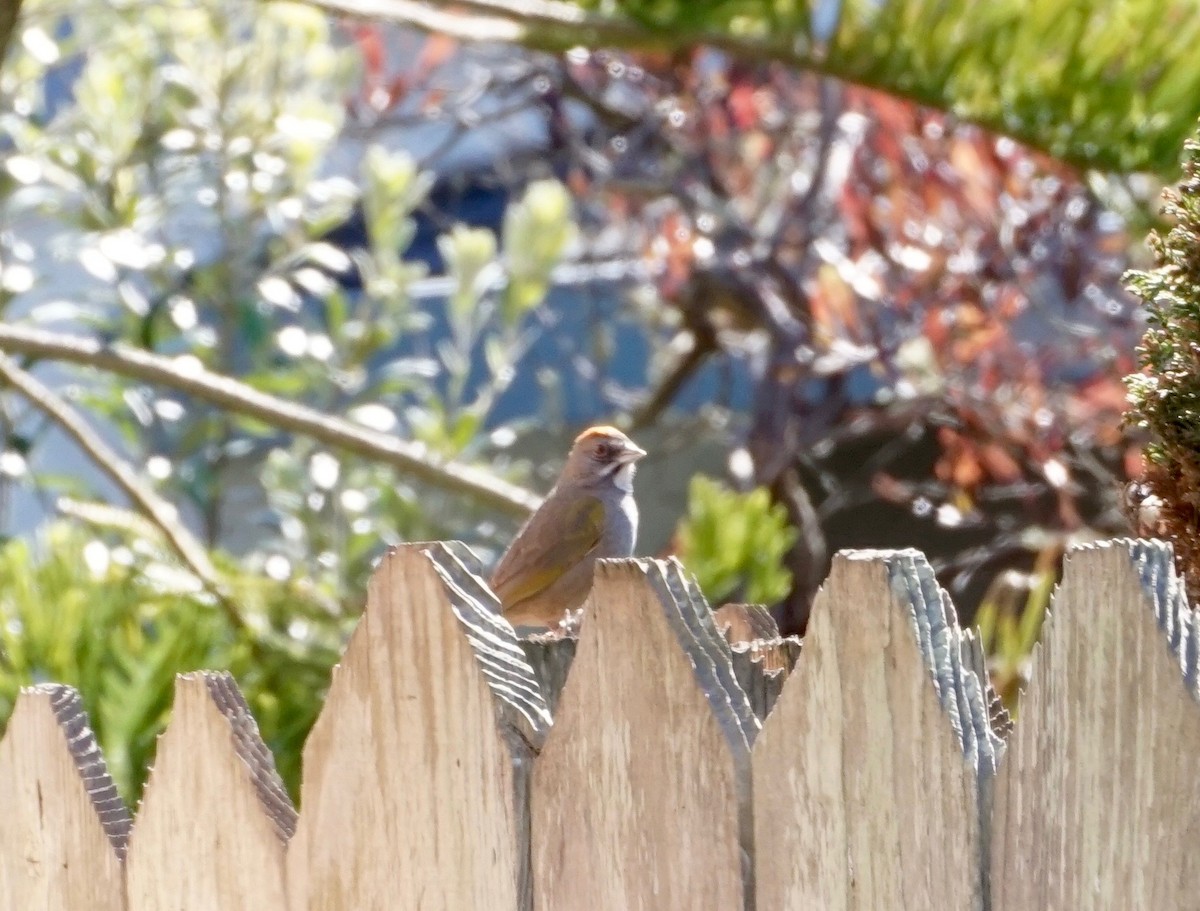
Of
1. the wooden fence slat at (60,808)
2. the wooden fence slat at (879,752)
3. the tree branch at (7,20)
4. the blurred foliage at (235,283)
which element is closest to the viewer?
the wooden fence slat at (879,752)

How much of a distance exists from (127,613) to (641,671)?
7.40 feet

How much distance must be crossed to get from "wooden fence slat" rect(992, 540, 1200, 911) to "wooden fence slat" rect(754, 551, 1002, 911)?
4cm

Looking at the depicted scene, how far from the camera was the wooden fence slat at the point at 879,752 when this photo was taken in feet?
4.57

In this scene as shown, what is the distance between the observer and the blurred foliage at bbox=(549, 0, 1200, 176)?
3.67m

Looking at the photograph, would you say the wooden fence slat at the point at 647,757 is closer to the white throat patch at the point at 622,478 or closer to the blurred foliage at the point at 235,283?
the blurred foliage at the point at 235,283

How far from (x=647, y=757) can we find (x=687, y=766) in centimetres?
4

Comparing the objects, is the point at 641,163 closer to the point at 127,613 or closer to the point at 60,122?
the point at 60,122

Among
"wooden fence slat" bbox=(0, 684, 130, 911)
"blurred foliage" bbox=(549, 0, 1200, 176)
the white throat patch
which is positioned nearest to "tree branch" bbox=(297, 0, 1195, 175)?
"blurred foliage" bbox=(549, 0, 1200, 176)

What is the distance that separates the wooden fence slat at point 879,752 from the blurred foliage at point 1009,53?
245 cm

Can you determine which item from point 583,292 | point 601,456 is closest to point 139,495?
point 601,456

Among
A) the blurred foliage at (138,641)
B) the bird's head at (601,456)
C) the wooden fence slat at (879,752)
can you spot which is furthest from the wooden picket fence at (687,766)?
the bird's head at (601,456)

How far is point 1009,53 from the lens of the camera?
3.85 meters

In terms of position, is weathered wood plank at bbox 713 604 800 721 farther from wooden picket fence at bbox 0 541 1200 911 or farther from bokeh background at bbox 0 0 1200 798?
bokeh background at bbox 0 0 1200 798

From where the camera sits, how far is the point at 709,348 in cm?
636
